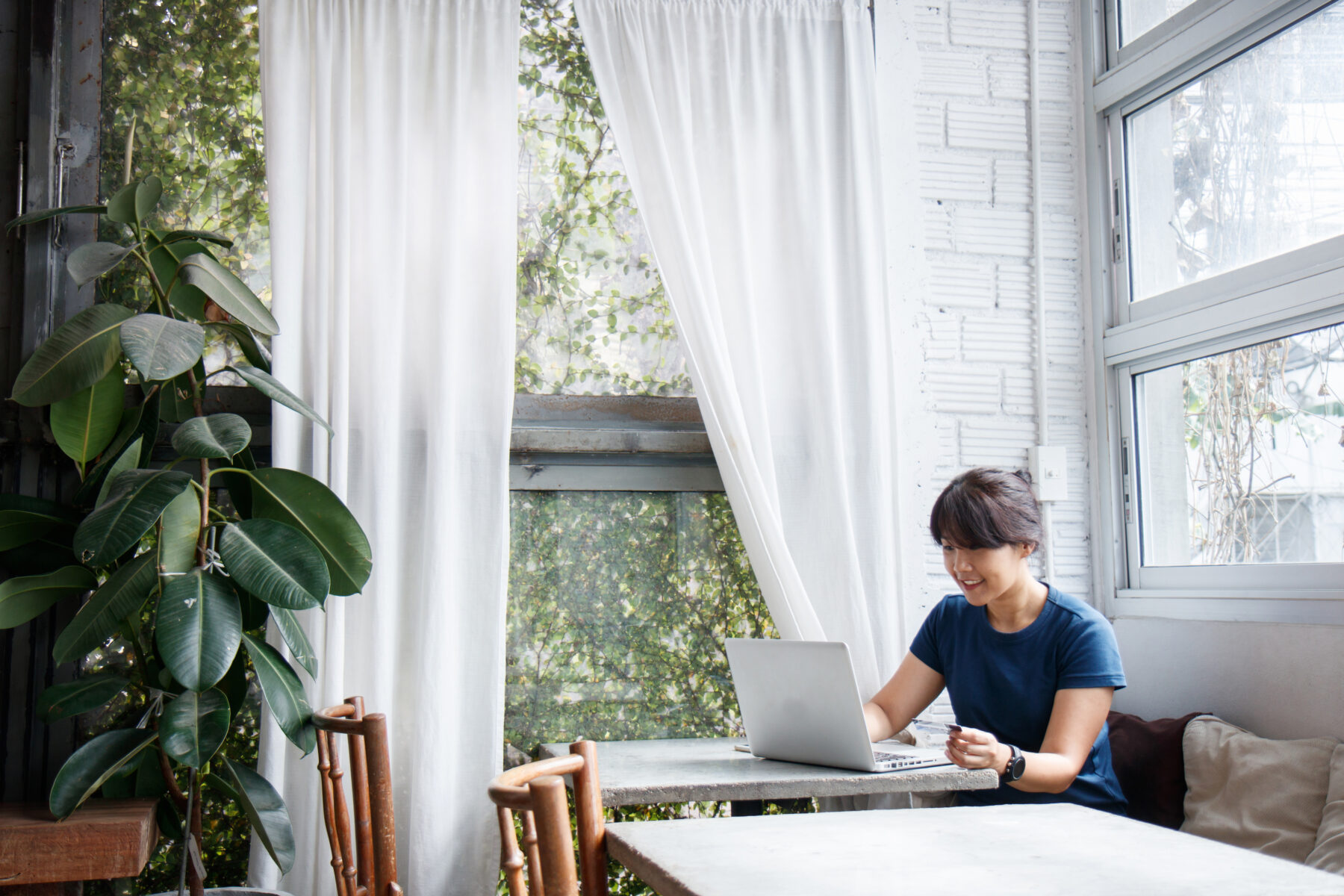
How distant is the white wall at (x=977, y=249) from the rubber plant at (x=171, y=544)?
1.50 meters

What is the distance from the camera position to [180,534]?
1893 mm

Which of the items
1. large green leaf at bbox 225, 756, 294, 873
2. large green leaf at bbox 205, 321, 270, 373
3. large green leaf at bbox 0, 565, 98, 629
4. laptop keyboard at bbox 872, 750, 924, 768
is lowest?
large green leaf at bbox 225, 756, 294, 873

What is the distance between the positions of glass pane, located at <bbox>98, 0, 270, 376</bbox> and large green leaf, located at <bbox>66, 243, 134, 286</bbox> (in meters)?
0.44

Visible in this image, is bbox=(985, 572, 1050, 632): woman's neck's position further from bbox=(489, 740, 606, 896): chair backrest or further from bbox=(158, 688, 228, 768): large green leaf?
bbox=(158, 688, 228, 768): large green leaf

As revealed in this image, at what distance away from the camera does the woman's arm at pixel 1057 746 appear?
1.86 metres

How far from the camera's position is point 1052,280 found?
2916 millimetres

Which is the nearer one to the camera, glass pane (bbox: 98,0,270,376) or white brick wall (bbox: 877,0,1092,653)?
glass pane (bbox: 98,0,270,376)

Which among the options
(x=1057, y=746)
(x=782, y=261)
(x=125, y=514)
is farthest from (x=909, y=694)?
(x=125, y=514)

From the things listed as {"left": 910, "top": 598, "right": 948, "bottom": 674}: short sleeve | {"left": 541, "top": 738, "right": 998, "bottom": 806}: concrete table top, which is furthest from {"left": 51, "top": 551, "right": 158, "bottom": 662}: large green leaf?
{"left": 910, "top": 598, "right": 948, "bottom": 674}: short sleeve

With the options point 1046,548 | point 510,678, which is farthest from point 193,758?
point 1046,548

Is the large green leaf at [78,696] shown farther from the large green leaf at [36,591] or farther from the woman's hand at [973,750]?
the woman's hand at [973,750]

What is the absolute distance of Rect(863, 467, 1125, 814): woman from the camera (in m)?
2.02

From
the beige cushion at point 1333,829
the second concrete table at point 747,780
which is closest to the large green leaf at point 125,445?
the second concrete table at point 747,780

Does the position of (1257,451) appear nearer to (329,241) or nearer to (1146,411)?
(1146,411)
